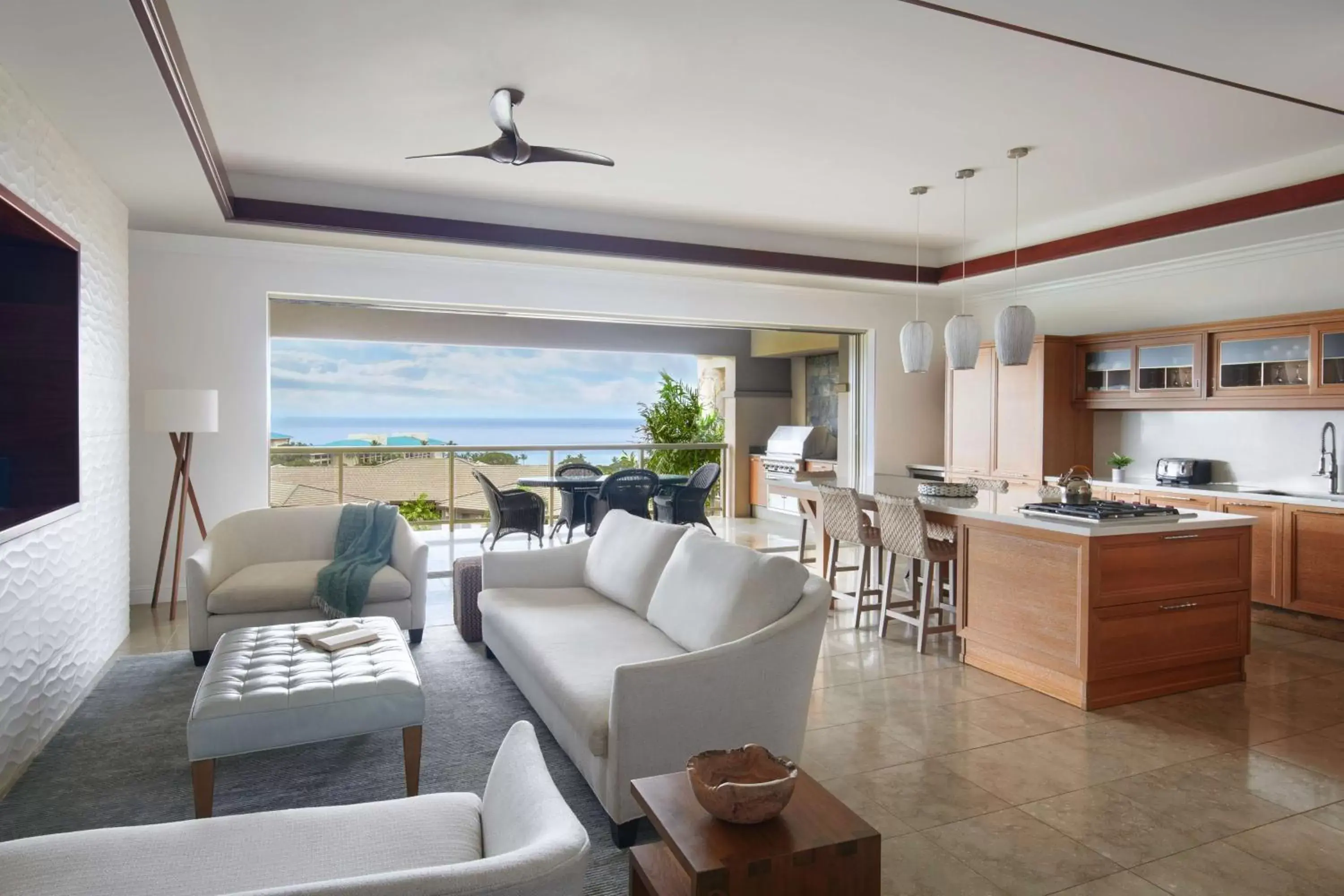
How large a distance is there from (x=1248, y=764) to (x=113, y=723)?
171 inches

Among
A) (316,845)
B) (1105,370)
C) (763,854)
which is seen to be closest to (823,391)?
(1105,370)

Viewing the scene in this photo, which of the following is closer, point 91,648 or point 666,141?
point 91,648

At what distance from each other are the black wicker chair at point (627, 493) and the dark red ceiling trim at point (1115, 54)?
4402 mm

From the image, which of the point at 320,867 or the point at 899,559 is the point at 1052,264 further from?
the point at 320,867

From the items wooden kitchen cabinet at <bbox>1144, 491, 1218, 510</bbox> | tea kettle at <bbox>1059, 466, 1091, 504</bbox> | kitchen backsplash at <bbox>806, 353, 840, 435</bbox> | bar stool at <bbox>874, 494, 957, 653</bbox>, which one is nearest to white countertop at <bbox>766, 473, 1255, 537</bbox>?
bar stool at <bbox>874, 494, 957, 653</bbox>

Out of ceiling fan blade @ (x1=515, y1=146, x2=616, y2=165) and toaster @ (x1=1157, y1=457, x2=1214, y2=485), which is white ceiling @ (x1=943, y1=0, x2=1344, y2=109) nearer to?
ceiling fan blade @ (x1=515, y1=146, x2=616, y2=165)

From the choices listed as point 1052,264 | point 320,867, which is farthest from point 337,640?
point 1052,264

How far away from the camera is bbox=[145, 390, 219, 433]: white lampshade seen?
4812 mm

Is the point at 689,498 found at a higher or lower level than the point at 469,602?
higher

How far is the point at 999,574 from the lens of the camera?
4008mm

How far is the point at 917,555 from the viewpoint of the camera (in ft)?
14.5

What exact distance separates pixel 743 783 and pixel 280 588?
3225 mm

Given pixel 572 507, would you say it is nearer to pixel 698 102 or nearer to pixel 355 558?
pixel 355 558

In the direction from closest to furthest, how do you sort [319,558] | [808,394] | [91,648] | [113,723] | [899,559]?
1. [113,723]
2. [91,648]
3. [319,558]
4. [899,559]
5. [808,394]
